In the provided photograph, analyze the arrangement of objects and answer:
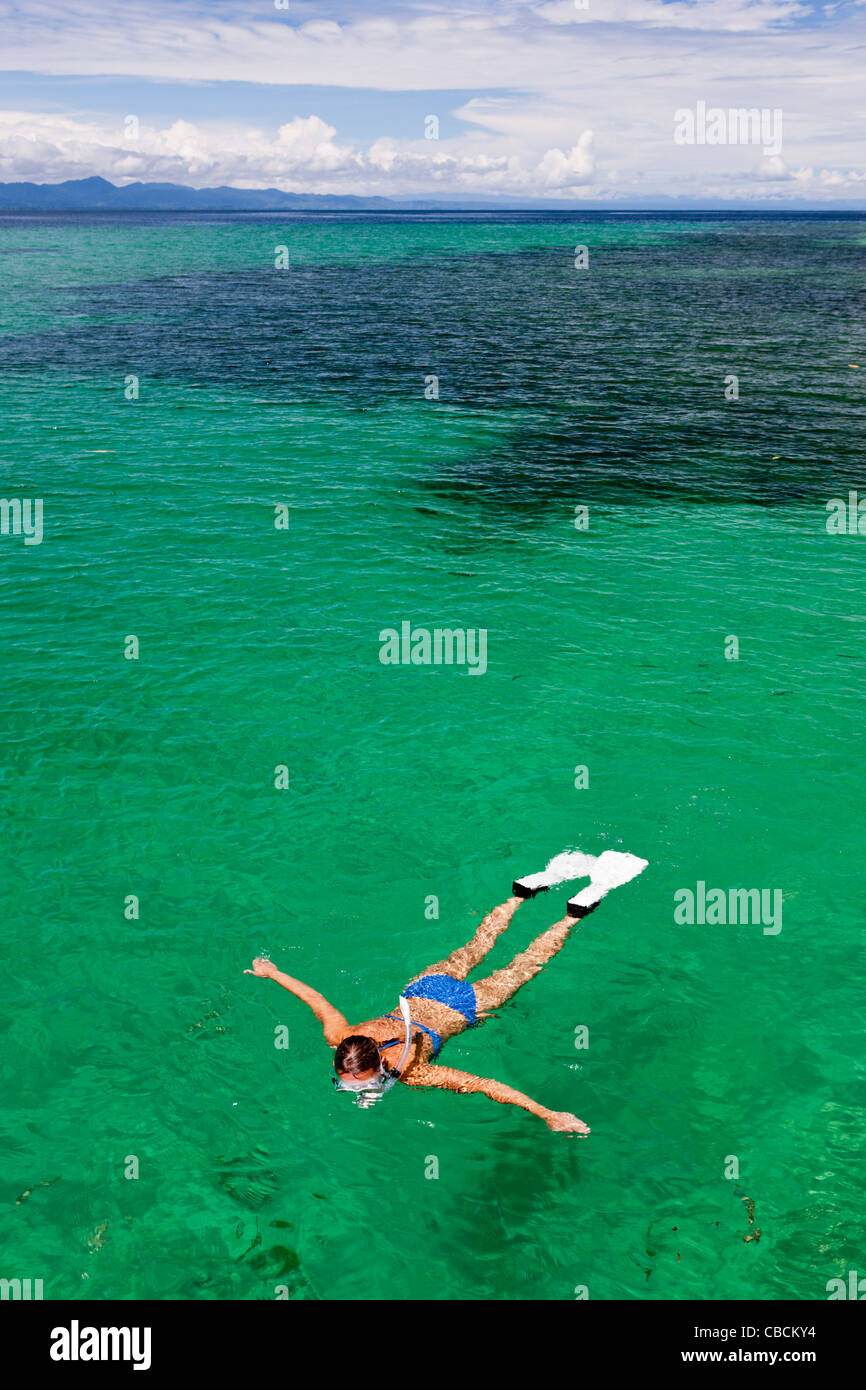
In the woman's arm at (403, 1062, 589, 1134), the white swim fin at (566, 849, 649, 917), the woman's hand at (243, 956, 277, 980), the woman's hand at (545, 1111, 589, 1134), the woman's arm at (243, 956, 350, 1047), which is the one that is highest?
the white swim fin at (566, 849, 649, 917)

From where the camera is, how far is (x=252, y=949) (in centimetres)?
1512

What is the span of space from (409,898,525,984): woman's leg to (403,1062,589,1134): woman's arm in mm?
1554

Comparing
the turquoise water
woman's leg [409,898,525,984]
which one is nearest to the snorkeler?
woman's leg [409,898,525,984]

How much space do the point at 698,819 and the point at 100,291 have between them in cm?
9332

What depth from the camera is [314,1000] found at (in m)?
13.4

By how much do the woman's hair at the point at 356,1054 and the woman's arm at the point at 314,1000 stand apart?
1.10 meters

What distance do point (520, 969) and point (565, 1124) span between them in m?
3.13

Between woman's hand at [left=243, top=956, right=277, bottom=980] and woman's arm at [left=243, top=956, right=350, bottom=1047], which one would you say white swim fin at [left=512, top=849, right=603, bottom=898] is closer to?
woman's arm at [left=243, top=956, right=350, bottom=1047]

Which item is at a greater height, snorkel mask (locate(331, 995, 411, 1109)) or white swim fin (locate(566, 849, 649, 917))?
white swim fin (locate(566, 849, 649, 917))

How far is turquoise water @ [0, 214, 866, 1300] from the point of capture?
11.3 metres

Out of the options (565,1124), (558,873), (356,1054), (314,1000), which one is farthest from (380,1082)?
(558,873)

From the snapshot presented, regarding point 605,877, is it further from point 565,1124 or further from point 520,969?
point 565,1124

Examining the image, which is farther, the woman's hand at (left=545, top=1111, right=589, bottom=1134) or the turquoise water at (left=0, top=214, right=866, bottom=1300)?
the woman's hand at (left=545, top=1111, right=589, bottom=1134)

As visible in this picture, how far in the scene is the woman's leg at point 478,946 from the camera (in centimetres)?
1418
